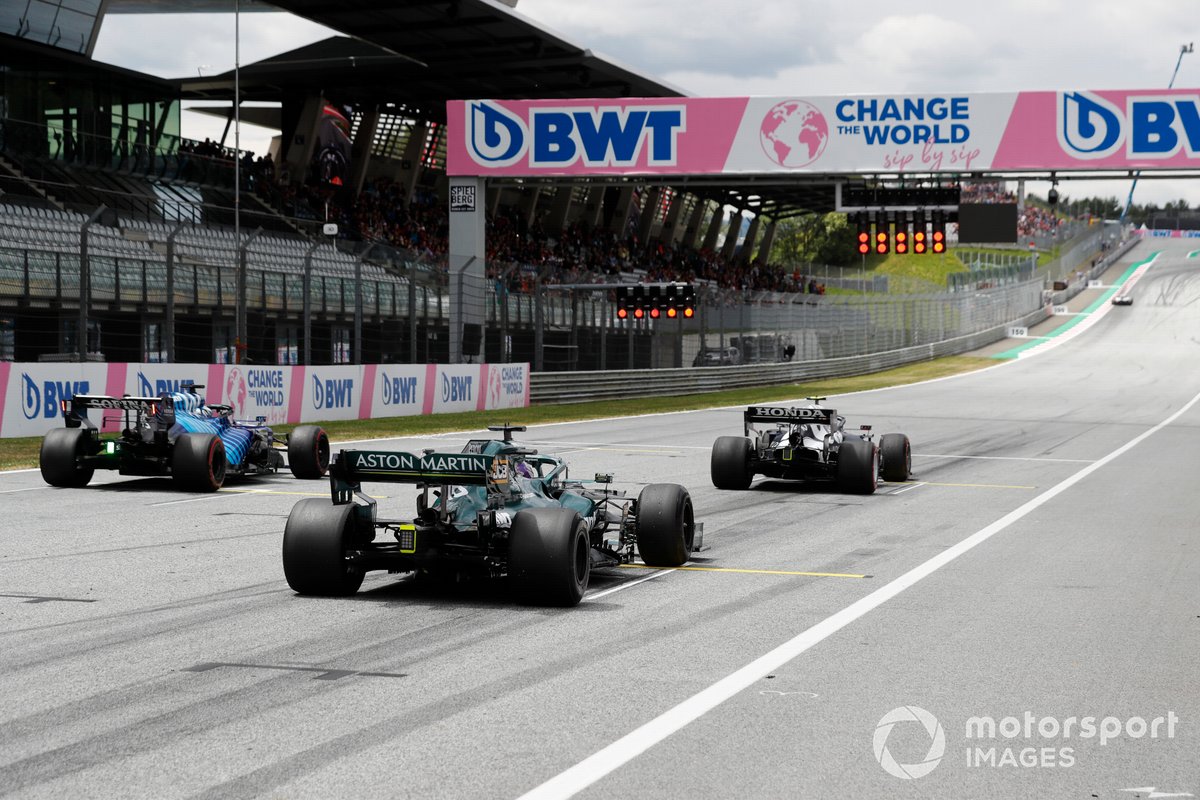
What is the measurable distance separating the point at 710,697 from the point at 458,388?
2391 centimetres

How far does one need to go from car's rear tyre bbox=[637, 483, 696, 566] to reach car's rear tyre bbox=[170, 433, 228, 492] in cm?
612

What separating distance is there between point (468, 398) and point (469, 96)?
923 inches

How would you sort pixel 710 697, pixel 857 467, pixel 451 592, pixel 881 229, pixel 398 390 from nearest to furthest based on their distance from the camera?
pixel 710 697
pixel 451 592
pixel 857 467
pixel 398 390
pixel 881 229

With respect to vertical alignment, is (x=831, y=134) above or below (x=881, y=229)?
above

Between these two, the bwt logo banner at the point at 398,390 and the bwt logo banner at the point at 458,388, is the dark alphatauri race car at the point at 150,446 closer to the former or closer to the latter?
the bwt logo banner at the point at 398,390

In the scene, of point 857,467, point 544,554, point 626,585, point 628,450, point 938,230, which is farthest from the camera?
point 938,230

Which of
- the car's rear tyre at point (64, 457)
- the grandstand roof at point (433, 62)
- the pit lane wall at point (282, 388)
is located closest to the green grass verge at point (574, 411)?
the pit lane wall at point (282, 388)

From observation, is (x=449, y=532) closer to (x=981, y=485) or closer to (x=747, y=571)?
(x=747, y=571)

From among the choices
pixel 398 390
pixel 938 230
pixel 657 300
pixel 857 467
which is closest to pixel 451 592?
pixel 857 467

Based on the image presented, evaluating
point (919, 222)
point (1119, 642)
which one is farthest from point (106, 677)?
point (919, 222)

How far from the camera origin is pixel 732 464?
15.2m

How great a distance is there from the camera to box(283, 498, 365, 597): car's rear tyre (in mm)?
8352

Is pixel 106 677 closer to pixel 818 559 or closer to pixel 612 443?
pixel 818 559

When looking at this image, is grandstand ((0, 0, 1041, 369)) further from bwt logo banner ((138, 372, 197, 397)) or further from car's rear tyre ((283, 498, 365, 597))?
Answer: car's rear tyre ((283, 498, 365, 597))
